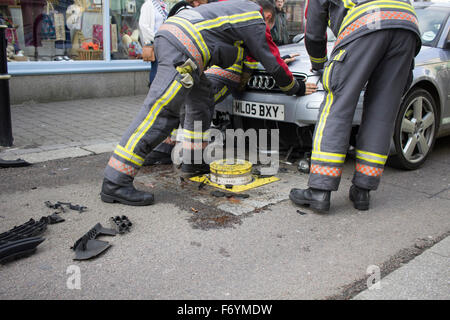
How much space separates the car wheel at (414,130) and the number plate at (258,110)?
1.14m

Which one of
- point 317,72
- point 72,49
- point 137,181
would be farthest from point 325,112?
point 72,49

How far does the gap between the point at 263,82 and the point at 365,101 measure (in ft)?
4.09

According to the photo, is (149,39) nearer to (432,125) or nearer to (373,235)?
(432,125)

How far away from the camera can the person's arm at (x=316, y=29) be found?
3.60 meters

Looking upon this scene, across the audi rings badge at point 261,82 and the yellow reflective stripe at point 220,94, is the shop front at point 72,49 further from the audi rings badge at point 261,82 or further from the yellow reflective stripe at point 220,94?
the audi rings badge at point 261,82

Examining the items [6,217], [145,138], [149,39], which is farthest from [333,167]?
[149,39]

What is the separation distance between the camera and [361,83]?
339cm

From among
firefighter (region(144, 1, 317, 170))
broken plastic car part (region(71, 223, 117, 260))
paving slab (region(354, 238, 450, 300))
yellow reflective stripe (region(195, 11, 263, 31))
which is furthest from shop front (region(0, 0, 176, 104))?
paving slab (region(354, 238, 450, 300))

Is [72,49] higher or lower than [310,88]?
higher

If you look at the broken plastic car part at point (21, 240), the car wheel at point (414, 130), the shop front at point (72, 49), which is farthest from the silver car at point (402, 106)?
the shop front at point (72, 49)

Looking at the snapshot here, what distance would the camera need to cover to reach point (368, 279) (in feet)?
8.41

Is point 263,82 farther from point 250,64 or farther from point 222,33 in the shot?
point 222,33

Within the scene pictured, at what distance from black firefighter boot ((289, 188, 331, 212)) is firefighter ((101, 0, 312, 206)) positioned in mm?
1172
